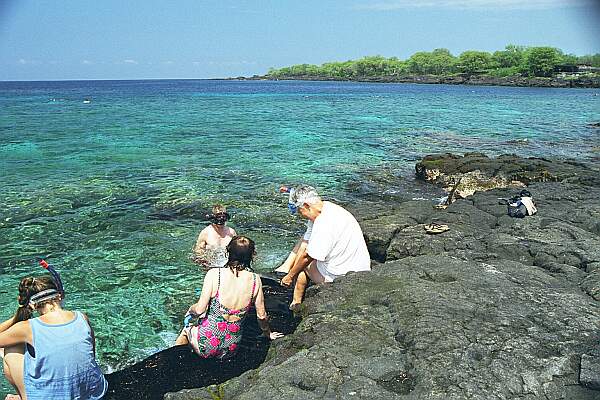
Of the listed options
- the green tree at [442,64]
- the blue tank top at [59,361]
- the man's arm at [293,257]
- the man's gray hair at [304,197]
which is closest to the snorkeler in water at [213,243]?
the man's arm at [293,257]

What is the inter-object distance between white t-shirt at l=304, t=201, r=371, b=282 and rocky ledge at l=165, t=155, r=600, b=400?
296 millimetres

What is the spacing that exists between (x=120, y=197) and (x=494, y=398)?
12339 millimetres

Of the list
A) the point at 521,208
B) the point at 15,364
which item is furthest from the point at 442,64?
the point at 15,364

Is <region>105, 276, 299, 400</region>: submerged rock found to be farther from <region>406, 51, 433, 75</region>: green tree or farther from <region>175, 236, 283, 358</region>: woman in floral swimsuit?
<region>406, 51, 433, 75</region>: green tree

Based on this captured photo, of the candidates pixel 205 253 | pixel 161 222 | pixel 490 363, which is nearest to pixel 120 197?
pixel 161 222

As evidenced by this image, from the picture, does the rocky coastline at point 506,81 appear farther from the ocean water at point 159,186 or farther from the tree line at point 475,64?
the ocean water at point 159,186

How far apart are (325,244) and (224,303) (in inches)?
58.7

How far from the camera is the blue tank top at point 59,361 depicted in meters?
4.39

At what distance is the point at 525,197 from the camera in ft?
31.0

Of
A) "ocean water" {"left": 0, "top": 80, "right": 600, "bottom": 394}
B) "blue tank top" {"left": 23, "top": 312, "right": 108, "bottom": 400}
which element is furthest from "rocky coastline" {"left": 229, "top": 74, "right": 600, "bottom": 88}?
"blue tank top" {"left": 23, "top": 312, "right": 108, "bottom": 400}

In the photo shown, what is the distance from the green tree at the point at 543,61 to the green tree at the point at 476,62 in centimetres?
2156

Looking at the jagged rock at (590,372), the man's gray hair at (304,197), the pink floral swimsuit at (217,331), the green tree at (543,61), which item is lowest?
the pink floral swimsuit at (217,331)

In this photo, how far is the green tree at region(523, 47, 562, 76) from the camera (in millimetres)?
115938

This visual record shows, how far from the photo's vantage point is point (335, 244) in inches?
257
